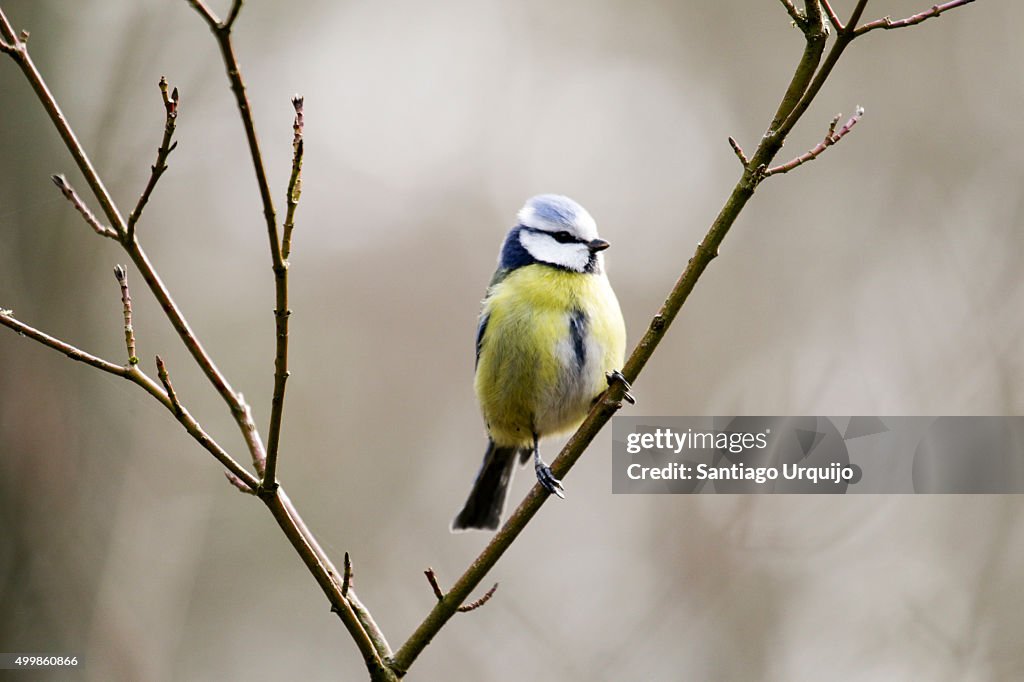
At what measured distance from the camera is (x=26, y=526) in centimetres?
453

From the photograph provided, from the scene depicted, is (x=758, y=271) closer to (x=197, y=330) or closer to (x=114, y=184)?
(x=197, y=330)

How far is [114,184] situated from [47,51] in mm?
923

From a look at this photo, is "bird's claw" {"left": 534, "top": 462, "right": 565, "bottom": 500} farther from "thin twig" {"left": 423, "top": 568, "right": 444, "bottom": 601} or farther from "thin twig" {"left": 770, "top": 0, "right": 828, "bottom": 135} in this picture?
"thin twig" {"left": 770, "top": 0, "right": 828, "bottom": 135}

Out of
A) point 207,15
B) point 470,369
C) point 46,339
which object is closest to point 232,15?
point 207,15

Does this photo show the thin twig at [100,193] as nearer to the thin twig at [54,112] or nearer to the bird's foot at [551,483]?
the thin twig at [54,112]

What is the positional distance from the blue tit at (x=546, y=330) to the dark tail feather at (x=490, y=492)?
0.19 metres

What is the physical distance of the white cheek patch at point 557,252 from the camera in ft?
12.7

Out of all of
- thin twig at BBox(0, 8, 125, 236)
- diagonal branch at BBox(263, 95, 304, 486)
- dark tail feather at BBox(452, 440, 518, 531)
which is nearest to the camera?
thin twig at BBox(0, 8, 125, 236)

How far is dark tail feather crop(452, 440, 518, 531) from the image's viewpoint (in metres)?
4.28

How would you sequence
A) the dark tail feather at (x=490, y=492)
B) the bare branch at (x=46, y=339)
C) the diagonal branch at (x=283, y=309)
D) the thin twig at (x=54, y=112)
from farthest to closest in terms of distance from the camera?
the dark tail feather at (x=490, y=492)
the bare branch at (x=46, y=339)
the diagonal branch at (x=283, y=309)
the thin twig at (x=54, y=112)

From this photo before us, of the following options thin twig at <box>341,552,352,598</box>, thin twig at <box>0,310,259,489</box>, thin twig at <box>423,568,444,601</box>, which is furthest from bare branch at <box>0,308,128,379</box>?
thin twig at <box>423,568,444,601</box>

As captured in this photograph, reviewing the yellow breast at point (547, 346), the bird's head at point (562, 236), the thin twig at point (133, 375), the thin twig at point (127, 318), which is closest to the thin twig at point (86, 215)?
the thin twig at point (127, 318)

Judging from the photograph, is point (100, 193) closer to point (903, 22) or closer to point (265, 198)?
point (265, 198)

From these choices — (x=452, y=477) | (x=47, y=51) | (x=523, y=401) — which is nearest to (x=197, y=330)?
(x=452, y=477)
